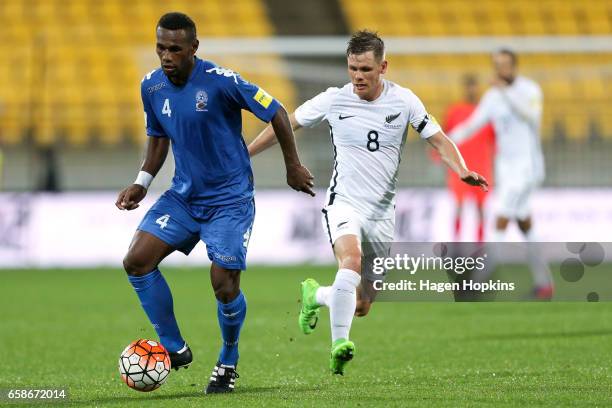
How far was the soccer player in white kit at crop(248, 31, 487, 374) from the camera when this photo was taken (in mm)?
7473

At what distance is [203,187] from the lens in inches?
275

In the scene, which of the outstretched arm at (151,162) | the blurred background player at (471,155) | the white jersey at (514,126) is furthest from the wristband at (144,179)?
the blurred background player at (471,155)

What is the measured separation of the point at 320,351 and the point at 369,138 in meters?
2.23

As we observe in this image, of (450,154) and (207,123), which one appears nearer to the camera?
(207,123)

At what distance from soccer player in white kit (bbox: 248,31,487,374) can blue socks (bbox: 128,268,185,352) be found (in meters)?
1.01

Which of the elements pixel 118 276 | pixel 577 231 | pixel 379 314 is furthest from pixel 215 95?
pixel 577 231

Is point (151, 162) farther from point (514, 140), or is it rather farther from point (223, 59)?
point (223, 59)

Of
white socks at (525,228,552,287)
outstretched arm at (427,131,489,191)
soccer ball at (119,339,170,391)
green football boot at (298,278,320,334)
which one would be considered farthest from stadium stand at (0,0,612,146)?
soccer ball at (119,339,170,391)

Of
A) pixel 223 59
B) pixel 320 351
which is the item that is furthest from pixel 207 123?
pixel 223 59

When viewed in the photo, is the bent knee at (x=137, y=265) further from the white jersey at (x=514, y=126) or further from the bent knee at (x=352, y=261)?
the white jersey at (x=514, y=126)

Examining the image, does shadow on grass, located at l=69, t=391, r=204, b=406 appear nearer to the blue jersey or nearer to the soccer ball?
the soccer ball

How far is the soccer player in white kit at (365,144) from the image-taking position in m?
7.47

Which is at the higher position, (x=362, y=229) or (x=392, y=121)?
(x=392, y=121)

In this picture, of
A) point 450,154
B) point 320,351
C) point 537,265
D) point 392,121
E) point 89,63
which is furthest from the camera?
point 89,63
